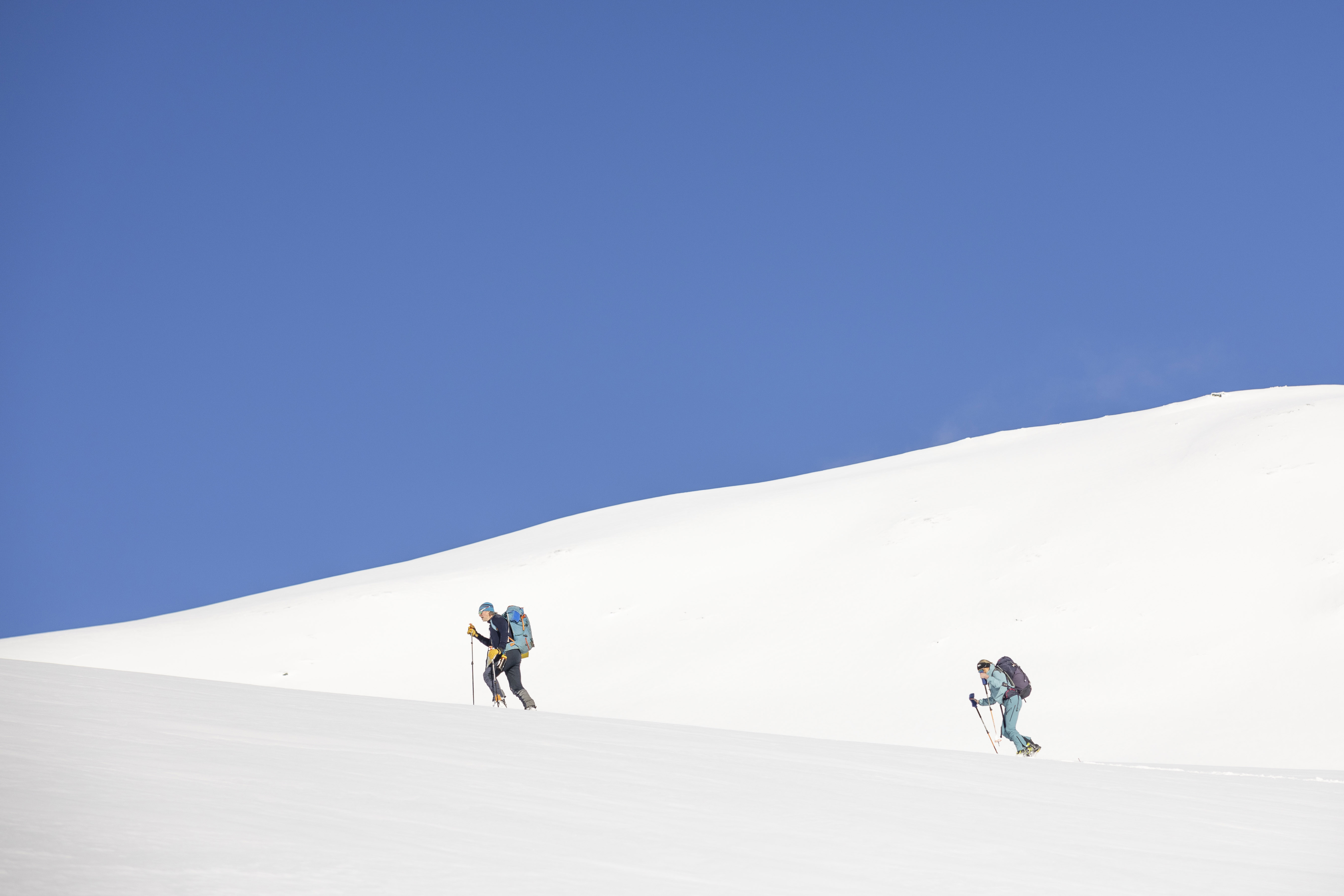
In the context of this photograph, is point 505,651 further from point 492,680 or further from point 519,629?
point 492,680

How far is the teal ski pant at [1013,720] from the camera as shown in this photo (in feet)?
42.3

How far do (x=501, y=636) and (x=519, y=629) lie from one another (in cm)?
22

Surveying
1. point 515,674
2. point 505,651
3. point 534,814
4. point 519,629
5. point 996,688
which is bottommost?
point 534,814

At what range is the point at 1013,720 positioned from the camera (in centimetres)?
1305

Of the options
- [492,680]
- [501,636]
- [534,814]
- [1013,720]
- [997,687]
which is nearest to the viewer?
[534,814]

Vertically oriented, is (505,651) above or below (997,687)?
below

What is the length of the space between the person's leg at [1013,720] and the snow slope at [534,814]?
3589 millimetres

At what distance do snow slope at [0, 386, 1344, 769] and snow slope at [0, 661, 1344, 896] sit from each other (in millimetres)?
8096

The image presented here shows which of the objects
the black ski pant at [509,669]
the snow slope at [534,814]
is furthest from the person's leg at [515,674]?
the snow slope at [534,814]

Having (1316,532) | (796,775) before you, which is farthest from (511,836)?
(1316,532)

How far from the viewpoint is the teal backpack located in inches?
491

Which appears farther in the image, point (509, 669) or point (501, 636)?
point (509, 669)

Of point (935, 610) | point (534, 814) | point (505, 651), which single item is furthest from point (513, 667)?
point (935, 610)

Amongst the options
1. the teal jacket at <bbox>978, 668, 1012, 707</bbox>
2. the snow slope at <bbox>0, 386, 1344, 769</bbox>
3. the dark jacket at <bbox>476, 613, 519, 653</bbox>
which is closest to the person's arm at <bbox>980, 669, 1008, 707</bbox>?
the teal jacket at <bbox>978, 668, 1012, 707</bbox>
